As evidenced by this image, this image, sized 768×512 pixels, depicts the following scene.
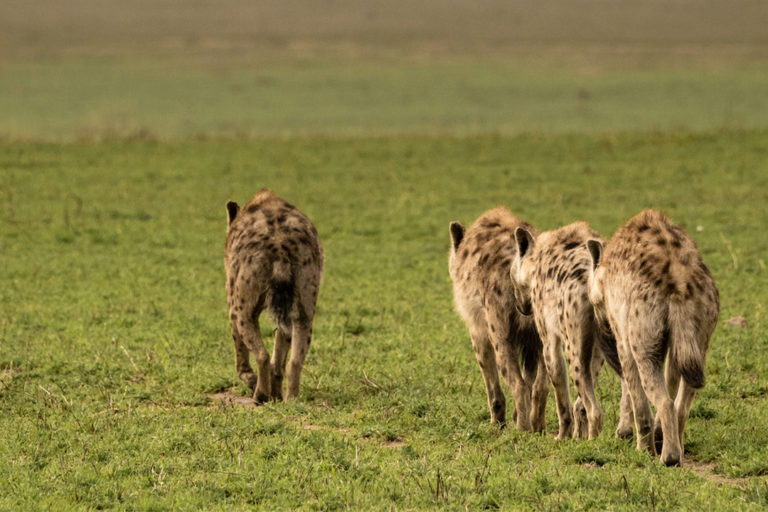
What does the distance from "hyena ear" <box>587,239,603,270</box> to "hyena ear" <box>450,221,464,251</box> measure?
5.67 ft

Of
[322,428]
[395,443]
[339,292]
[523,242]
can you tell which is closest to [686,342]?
[523,242]

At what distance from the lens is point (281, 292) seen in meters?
7.97

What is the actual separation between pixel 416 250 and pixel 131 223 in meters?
4.37

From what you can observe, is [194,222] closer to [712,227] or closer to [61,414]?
[712,227]

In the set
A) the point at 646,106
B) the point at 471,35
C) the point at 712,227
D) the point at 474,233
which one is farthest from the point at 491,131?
the point at 471,35

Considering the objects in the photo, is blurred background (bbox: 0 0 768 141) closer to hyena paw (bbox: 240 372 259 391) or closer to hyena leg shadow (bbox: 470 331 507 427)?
hyena paw (bbox: 240 372 259 391)

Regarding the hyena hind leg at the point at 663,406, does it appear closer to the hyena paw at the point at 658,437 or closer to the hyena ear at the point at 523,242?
the hyena paw at the point at 658,437

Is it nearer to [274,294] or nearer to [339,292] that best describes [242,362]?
[274,294]

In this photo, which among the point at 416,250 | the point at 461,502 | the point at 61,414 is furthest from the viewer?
the point at 416,250

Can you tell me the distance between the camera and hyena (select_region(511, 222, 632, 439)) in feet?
21.9

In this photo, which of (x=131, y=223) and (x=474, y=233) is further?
(x=131, y=223)

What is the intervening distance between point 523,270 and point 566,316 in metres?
0.53

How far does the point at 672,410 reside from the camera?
6012 millimetres

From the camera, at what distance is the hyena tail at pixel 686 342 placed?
19.5 ft
